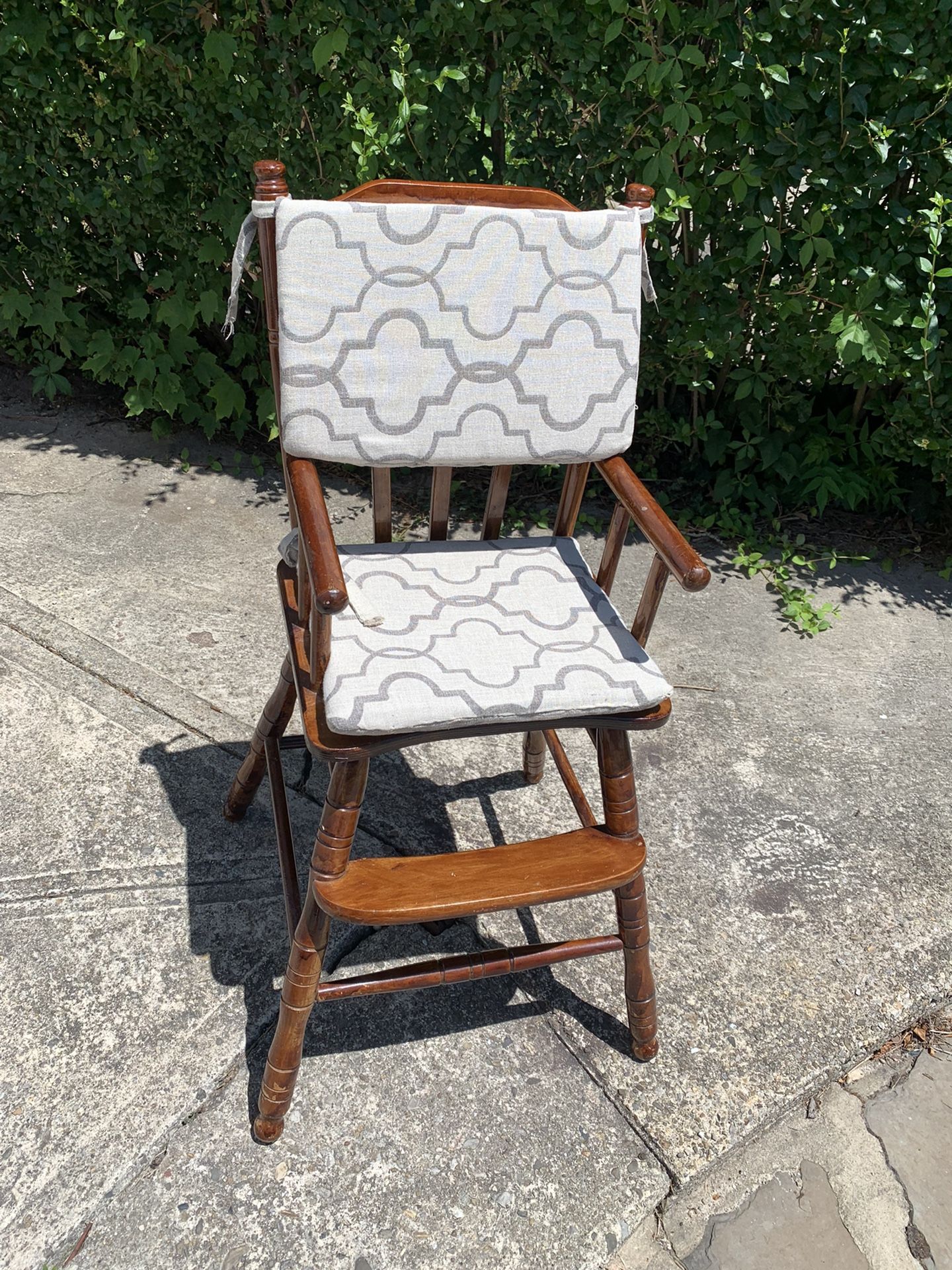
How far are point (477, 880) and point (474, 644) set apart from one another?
345 millimetres

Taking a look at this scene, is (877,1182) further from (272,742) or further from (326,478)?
(326,478)

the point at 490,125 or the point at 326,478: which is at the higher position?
the point at 490,125

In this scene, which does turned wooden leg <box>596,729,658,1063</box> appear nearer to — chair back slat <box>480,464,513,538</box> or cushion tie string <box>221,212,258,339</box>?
chair back slat <box>480,464,513,538</box>

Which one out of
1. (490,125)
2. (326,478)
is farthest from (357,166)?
(326,478)

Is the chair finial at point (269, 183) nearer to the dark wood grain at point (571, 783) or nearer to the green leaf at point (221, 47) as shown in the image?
the dark wood grain at point (571, 783)

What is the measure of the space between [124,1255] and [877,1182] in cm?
113

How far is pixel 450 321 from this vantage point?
1.53 m

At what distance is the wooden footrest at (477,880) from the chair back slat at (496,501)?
0.62 meters

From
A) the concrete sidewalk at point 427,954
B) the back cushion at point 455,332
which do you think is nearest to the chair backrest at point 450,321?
the back cushion at point 455,332

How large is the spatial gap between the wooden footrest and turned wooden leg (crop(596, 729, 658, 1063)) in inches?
2.0

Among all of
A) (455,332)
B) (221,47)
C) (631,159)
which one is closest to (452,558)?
(455,332)

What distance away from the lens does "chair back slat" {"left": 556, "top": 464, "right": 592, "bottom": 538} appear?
1775 mm

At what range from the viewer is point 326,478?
3283 millimetres

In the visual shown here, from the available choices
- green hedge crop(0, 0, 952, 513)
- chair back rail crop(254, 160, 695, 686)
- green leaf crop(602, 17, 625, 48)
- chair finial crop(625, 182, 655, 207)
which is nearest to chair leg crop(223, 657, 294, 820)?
chair back rail crop(254, 160, 695, 686)
